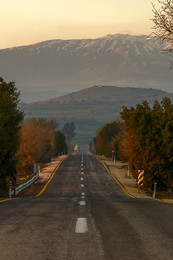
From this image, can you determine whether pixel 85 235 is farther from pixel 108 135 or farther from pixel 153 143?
→ pixel 108 135

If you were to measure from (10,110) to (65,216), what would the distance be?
29.1 metres

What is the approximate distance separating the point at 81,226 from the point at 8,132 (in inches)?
1136

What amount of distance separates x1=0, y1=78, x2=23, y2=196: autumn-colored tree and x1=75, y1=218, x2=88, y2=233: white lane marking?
77.0ft

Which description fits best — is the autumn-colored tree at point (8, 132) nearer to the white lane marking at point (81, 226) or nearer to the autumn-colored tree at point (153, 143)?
the autumn-colored tree at point (153, 143)

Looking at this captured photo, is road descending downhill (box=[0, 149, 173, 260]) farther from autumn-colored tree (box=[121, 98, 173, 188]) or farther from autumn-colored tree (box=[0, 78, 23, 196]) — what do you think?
autumn-colored tree (box=[121, 98, 173, 188])

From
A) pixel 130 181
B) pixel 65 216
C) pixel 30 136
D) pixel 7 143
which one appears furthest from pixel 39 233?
pixel 30 136

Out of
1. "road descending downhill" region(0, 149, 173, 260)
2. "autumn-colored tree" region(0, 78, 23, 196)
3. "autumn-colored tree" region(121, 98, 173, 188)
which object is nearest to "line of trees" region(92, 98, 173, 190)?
"autumn-colored tree" region(121, 98, 173, 188)

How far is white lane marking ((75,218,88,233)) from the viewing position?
9.22 metres

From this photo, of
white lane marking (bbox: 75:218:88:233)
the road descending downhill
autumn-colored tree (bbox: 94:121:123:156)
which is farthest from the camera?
autumn-colored tree (bbox: 94:121:123:156)

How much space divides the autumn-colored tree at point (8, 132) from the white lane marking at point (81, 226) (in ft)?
77.0

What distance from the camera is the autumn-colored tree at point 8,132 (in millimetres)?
35250

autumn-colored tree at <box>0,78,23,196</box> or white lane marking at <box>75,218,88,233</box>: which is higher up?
autumn-colored tree at <box>0,78,23,196</box>

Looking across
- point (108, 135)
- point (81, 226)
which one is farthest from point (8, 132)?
point (108, 135)

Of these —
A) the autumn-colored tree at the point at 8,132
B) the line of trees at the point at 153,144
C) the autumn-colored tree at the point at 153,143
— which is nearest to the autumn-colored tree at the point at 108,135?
the line of trees at the point at 153,144
